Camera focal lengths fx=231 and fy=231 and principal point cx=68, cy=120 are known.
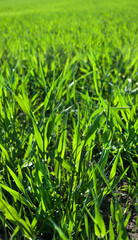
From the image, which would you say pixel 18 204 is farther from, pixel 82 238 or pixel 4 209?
pixel 82 238

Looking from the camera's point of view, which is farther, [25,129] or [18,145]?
[25,129]

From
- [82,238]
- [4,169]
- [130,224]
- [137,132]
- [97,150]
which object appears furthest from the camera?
[97,150]

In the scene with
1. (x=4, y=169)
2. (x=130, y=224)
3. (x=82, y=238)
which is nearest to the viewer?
(x=82, y=238)

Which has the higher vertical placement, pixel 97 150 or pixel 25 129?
pixel 25 129

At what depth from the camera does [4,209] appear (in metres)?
0.74

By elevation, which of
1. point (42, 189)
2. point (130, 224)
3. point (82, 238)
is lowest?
point (130, 224)

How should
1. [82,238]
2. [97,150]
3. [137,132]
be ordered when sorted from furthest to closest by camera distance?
[97,150] → [137,132] → [82,238]

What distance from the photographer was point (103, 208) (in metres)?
0.96

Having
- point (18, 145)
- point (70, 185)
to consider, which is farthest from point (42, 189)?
point (18, 145)

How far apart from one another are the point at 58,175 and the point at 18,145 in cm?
31

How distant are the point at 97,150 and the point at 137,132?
25 centimetres

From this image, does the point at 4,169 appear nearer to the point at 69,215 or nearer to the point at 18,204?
the point at 18,204

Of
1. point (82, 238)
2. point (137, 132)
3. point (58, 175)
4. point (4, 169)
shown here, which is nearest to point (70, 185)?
point (58, 175)

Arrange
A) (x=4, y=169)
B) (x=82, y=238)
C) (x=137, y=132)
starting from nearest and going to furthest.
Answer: (x=82, y=238)
(x=4, y=169)
(x=137, y=132)
